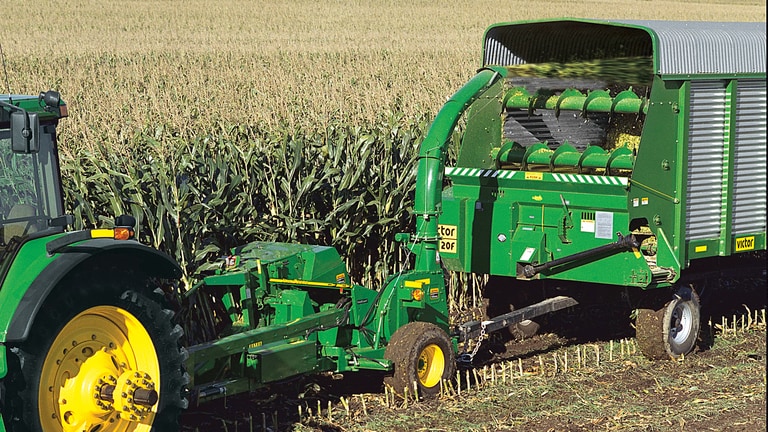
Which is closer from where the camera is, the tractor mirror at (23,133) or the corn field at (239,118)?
the tractor mirror at (23,133)

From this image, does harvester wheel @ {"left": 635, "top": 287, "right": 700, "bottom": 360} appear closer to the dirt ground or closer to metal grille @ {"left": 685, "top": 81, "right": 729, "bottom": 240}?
the dirt ground

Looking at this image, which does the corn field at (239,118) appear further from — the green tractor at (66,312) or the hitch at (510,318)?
the green tractor at (66,312)

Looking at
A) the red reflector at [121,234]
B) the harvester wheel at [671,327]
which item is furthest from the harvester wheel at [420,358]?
the red reflector at [121,234]

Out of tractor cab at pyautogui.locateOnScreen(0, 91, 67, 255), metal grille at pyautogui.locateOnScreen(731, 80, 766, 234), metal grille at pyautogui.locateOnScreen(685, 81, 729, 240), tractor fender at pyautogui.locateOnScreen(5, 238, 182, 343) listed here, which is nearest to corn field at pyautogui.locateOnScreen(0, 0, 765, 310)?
tractor fender at pyautogui.locateOnScreen(5, 238, 182, 343)

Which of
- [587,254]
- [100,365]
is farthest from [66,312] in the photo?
[587,254]

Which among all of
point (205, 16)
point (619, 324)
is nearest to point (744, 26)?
point (619, 324)

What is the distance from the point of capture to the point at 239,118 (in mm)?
14070

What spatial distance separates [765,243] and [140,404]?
5543 mm

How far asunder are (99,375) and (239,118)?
8798mm

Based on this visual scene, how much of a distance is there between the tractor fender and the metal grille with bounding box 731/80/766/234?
486cm

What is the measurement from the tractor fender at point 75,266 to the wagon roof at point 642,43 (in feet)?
13.5

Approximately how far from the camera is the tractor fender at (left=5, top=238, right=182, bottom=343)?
497cm

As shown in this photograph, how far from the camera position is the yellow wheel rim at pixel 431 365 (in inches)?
307

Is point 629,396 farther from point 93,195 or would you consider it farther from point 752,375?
point 93,195
